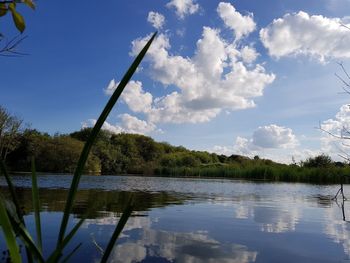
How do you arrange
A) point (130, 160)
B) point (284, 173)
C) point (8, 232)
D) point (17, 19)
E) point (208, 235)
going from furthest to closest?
point (130, 160) < point (284, 173) < point (208, 235) < point (17, 19) < point (8, 232)

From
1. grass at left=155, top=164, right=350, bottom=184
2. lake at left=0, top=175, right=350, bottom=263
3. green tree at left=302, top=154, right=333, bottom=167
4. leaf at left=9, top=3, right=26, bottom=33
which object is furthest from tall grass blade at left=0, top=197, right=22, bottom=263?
green tree at left=302, top=154, right=333, bottom=167

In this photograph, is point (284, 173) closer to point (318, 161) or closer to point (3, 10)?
point (318, 161)

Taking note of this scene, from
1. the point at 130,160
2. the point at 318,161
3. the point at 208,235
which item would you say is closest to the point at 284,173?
the point at 318,161

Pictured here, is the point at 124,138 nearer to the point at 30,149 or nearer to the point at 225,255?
the point at 30,149

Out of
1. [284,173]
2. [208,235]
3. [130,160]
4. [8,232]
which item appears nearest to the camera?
[8,232]

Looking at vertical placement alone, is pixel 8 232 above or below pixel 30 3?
below

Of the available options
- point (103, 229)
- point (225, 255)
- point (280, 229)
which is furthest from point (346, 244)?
point (103, 229)

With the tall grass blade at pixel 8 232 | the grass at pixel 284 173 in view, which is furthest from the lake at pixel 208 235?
the grass at pixel 284 173

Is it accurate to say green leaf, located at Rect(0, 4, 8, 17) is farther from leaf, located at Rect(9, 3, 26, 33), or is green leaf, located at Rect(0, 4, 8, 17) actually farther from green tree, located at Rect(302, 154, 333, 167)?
green tree, located at Rect(302, 154, 333, 167)

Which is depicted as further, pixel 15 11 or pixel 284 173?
pixel 284 173

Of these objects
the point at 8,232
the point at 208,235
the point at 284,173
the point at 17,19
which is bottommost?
the point at 208,235

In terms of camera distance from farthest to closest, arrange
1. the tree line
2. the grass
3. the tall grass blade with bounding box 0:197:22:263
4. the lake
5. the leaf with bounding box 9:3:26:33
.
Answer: the tree line → the grass → the lake → the leaf with bounding box 9:3:26:33 → the tall grass blade with bounding box 0:197:22:263

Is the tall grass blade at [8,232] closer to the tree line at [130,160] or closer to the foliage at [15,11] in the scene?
the foliage at [15,11]

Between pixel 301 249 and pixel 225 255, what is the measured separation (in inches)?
40.4
